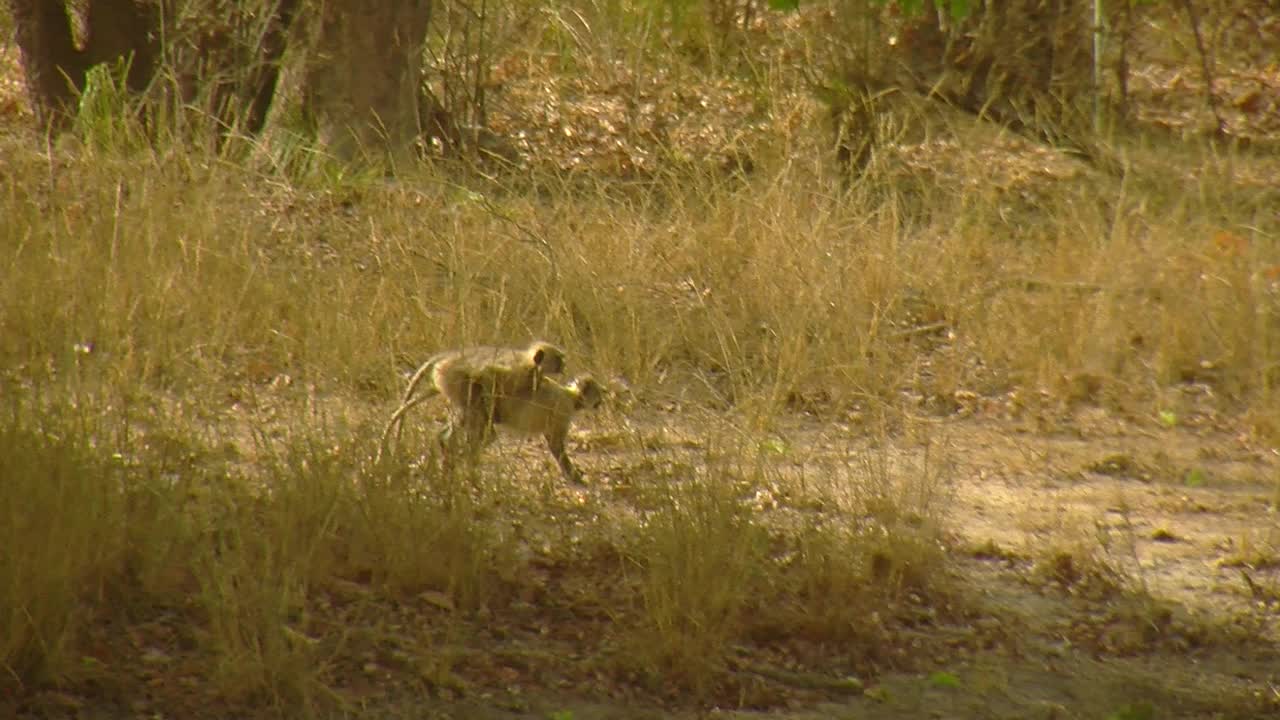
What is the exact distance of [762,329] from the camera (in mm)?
8031

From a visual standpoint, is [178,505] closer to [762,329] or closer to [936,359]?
[762,329]

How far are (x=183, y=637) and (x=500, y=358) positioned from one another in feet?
5.76

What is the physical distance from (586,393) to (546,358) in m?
0.24

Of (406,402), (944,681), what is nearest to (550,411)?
(406,402)

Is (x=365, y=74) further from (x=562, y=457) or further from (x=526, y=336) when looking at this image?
(x=562, y=457)

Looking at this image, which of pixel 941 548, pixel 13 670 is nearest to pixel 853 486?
pixel 941 548

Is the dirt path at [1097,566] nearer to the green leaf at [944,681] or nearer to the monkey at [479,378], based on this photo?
the green leaf at [944,681]

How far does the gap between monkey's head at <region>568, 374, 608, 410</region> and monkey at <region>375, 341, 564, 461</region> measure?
20 cm

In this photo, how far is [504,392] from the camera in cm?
596

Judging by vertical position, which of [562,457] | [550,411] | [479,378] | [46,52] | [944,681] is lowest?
[944,681]

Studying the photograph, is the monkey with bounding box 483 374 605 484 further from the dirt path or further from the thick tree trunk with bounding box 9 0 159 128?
the thick tree trunk with bounding box 9 0 159 128

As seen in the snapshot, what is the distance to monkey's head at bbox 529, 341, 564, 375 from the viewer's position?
19.7 feet

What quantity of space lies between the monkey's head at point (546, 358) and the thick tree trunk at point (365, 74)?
424 cm

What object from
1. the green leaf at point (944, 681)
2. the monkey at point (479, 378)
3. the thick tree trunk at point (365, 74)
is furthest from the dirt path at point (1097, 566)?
the thick tree trunk at point (365, 74)
